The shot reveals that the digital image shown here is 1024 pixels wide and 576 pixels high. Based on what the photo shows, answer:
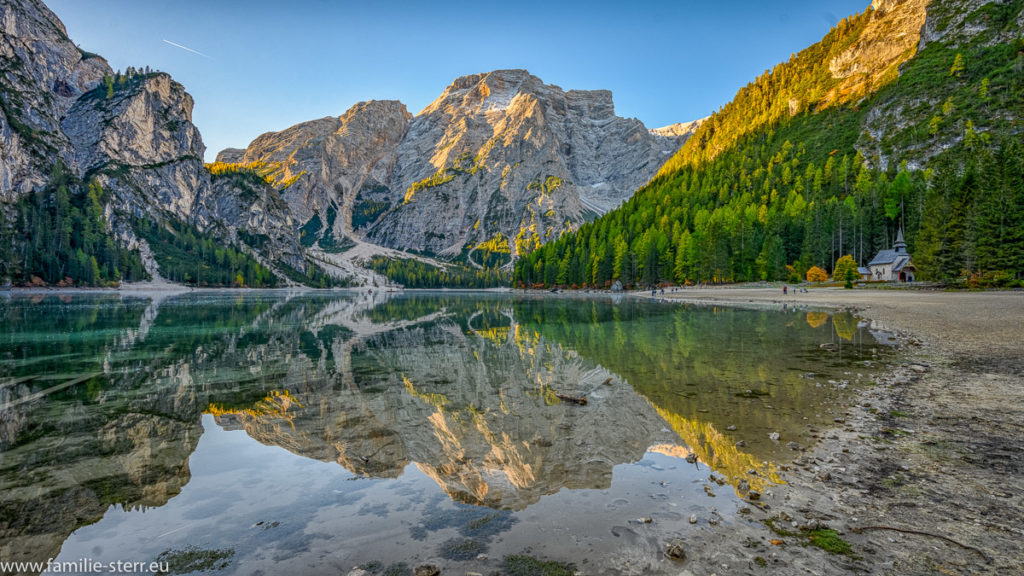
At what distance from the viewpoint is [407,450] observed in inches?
359

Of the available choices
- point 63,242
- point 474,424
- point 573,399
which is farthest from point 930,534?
point 63,242

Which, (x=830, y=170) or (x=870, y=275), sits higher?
(x=830, y=170)

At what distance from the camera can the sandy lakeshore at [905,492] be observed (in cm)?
454

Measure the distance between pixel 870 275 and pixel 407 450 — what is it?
94.1 meters

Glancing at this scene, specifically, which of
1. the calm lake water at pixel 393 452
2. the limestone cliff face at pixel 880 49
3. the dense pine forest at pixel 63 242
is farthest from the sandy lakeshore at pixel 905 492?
the limestone cliff face at pixel 880 49

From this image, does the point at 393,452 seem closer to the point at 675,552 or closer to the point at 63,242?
the point at 675,552

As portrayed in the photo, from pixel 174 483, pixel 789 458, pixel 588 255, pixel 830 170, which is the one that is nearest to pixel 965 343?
pixel 789 458

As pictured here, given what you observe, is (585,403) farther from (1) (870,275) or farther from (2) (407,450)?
(1) (870,275)

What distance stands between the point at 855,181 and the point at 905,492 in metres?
131

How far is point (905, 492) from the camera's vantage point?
19.7ft

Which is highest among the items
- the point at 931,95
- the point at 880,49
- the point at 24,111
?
the point at 880,49

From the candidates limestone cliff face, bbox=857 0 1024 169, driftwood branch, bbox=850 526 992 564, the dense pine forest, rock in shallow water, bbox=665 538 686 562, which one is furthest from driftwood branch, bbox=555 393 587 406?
the dense pine forest

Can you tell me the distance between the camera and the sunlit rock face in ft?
26.0

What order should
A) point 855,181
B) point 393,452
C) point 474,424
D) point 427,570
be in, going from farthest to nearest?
point 855,181, point 474,424, point 393,452, point 427,570
